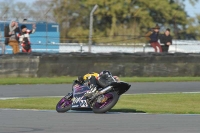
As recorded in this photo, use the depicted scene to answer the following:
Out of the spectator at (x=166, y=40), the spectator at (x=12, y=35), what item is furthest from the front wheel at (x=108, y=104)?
the spectator at (x=166, y=40)

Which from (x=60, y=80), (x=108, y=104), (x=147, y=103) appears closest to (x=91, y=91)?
(x=108, y=104)

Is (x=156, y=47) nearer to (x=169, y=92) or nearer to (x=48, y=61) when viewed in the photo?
(x=48, y=61)

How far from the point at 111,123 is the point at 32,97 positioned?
6.14 m

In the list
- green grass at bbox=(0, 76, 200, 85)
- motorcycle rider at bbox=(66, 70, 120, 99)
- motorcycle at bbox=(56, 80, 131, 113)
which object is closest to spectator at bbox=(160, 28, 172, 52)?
green grass at bbox=(0, 76, 200, 85)

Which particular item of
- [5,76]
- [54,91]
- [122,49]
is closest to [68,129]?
[54,91]

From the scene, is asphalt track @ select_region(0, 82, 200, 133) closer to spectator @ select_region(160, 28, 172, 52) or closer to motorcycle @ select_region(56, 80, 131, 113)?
motorcycle @ select_region(56, 80, 131, 113)

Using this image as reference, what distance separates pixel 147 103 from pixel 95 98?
2998mm

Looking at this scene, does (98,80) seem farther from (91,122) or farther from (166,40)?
(166,40)

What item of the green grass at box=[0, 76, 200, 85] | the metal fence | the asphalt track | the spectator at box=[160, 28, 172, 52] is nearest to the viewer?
the asphalt track

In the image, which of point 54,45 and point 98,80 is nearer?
point 98,80

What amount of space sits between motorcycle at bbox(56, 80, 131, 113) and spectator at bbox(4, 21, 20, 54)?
1348 cm

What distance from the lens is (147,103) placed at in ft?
44.2

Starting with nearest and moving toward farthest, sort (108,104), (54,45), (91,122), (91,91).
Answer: (91,122), (108,104), (91,91), (54,45)

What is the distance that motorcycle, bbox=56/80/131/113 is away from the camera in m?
10.6
